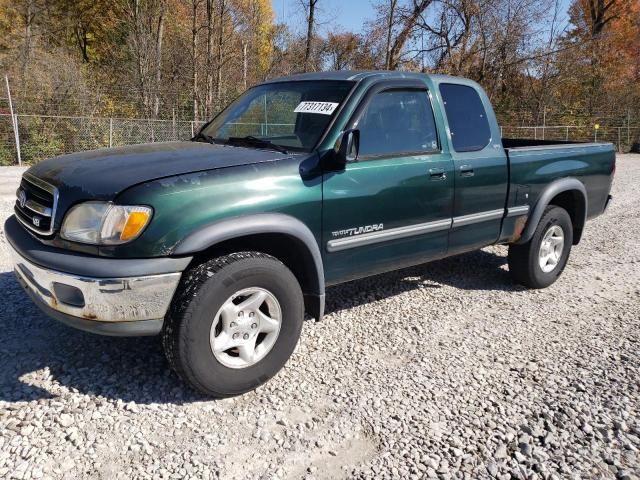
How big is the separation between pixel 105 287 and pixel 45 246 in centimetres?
56

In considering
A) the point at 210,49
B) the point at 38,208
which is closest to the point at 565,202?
the point at 38,208

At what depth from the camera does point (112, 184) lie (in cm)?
268

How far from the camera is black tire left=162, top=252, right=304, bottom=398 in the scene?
8.75 ft

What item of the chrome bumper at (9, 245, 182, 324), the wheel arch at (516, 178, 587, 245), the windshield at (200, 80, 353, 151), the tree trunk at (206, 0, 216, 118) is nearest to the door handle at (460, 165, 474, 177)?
the wheel arch at (516, 178, 587, 245)

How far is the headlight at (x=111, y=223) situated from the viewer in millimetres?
2564

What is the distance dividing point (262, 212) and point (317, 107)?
1.02m

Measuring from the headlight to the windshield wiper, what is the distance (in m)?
1.08

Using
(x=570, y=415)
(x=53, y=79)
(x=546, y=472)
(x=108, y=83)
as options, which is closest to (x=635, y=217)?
(x=570, y=415)

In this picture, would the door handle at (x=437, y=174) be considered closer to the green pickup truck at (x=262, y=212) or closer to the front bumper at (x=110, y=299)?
the green pickup truck at (x=262, y=212)

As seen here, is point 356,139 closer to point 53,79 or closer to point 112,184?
point 112,184

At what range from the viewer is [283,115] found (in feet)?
12.4

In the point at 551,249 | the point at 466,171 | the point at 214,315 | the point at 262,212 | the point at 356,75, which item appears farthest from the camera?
the point at 551,249

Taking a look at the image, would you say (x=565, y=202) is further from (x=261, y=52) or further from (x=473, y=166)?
(x=261, y=52)

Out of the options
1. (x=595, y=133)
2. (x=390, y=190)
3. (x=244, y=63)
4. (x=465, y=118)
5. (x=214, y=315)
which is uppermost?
(x=244, y=63)
